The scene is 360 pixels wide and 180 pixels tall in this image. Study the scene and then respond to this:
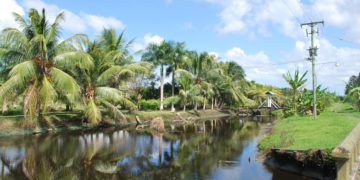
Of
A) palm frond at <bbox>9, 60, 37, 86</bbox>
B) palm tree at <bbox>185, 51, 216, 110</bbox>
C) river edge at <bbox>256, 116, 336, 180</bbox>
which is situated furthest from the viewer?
palm tree at <bbox>185, 51, 216, 110</bbox>

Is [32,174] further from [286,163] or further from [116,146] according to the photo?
[286,163]

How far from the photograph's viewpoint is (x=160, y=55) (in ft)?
92.3

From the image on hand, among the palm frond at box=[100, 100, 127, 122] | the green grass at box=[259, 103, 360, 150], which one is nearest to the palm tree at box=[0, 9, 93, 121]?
the palm frond at box=[100, 100, 127, 122]

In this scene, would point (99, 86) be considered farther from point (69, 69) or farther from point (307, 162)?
point (307, 162)

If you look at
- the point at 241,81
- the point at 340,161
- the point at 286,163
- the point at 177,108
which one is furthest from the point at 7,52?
the point at 241,81

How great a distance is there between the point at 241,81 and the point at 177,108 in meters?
11.9

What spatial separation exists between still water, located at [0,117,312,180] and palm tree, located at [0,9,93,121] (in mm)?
2490

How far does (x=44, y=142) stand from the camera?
12961mm

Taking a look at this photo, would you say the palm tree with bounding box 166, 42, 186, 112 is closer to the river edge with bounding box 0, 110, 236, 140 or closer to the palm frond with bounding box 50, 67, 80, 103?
the river edge with bounding box 0, 110, 236, 140

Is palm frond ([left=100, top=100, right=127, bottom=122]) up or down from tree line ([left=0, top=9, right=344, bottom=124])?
down

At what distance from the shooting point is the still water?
26.8 ft

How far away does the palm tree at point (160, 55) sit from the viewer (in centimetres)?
2794

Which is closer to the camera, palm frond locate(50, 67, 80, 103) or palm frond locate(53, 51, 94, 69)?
palm frond locate(50, 67, 80, 103)

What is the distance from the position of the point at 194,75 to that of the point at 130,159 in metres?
23.1
